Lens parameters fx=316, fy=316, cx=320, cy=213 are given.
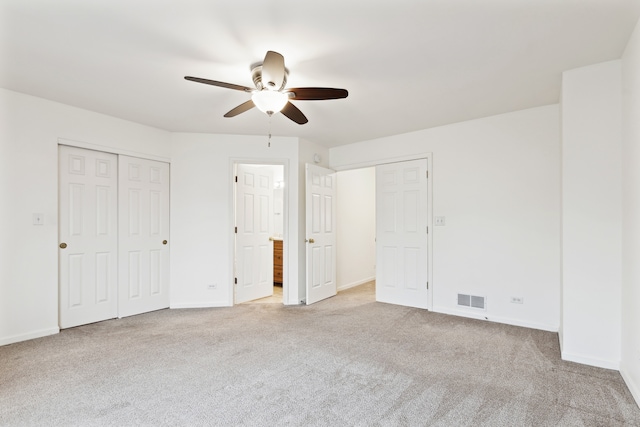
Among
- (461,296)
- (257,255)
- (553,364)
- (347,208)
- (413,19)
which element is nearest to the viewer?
(413,19)

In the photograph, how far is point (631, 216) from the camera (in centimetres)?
217

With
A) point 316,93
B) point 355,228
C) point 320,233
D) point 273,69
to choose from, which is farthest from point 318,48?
point 355,228

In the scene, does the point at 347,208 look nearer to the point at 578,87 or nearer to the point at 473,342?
the point at 473,342

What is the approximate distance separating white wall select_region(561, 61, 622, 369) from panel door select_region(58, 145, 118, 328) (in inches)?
186

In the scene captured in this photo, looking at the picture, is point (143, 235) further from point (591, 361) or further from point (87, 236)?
point (591, 361)

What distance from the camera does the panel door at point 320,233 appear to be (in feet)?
15.0

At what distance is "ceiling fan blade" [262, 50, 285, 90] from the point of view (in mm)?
2008

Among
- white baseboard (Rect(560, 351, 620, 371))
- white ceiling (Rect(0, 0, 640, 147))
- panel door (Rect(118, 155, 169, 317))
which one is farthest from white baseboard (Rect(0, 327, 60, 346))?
white baseboard (Rect(560, 351, 620, 371))

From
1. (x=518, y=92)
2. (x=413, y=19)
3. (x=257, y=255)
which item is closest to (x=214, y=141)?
(x=257, y=255)

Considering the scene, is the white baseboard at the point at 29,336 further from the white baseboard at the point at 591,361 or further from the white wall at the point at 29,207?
the white baseboard at the point at 591,361

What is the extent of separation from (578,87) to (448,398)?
2650mm

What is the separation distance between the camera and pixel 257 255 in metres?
4.89

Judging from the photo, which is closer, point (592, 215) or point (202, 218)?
point (592, 215)

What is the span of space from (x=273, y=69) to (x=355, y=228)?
414cm
